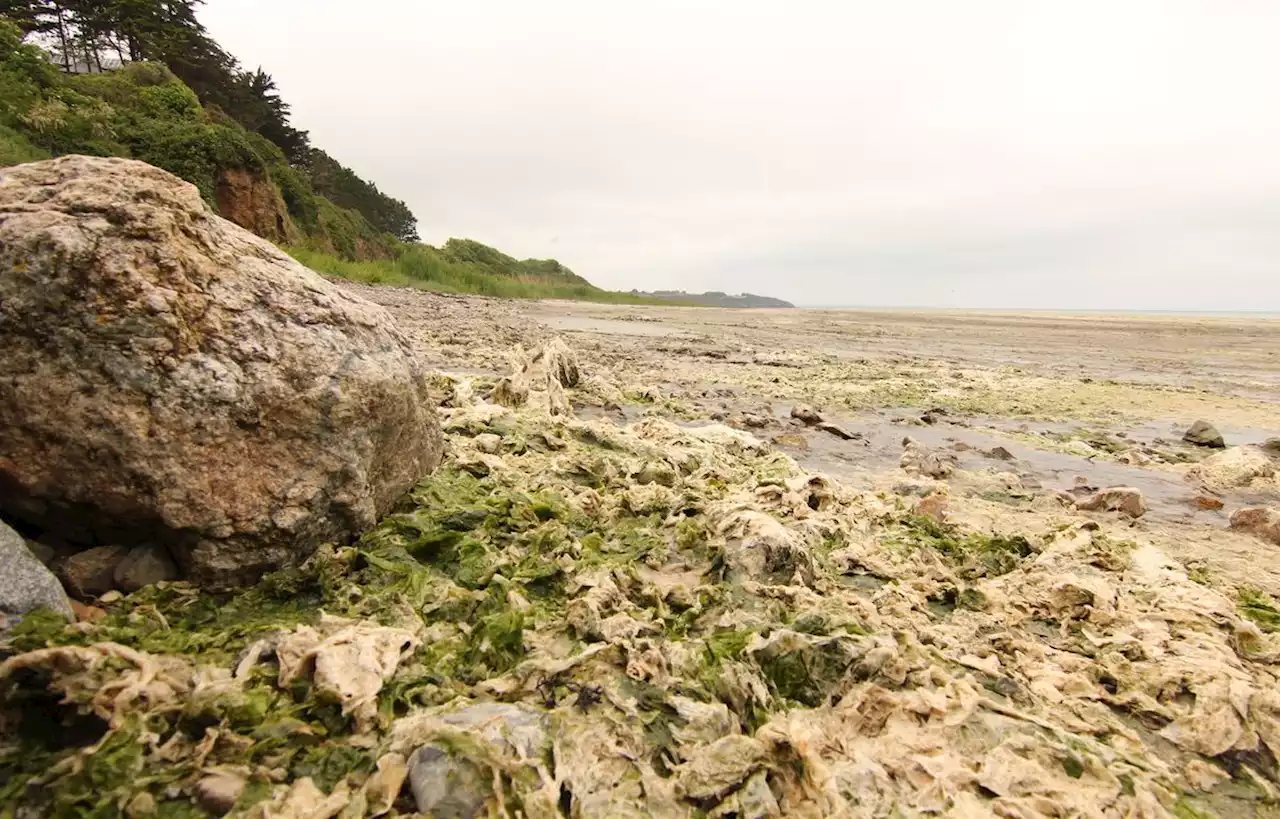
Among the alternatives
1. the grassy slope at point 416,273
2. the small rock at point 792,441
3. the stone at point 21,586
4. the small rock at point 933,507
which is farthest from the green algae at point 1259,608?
the grassy slope at point 416,273

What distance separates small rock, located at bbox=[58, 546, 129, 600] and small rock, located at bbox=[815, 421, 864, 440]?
570 cm

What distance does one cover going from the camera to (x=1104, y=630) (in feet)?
8.32

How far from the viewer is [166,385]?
2139mm

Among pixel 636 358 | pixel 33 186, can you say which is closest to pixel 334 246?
pixel 636 358

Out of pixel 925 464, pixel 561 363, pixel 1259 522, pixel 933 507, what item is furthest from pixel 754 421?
pixel 1259 522

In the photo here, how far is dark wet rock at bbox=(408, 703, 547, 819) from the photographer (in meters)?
1.42

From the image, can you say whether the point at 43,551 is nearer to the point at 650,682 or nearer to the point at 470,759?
the point at 470,759

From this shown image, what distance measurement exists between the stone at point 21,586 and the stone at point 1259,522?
231 inches

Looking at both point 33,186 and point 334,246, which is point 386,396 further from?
point 334,246

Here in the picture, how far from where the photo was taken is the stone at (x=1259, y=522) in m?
3.89

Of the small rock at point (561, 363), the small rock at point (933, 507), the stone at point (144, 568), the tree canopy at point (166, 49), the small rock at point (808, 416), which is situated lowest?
the small rock at point (933, 507)

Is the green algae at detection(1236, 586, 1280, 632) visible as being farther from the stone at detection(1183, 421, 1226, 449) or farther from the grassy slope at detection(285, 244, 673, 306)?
the grassy slope at detection(285, 244, 673, 306)

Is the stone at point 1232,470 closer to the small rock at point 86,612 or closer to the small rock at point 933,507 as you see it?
the small rock at point 933,507

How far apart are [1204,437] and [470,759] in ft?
27.1
